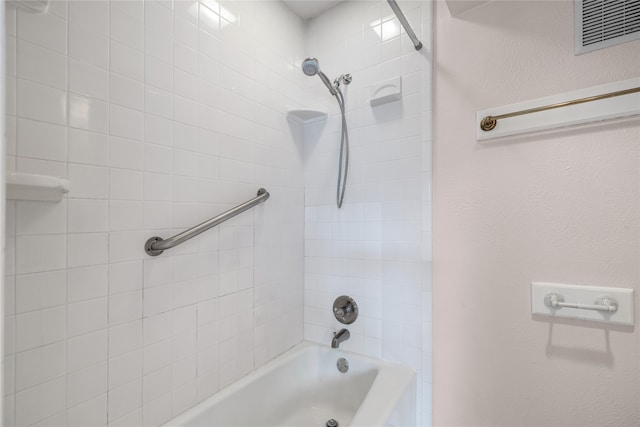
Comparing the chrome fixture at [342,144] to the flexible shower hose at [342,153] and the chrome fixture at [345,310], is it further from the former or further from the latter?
the chrome fixture at [345,310]

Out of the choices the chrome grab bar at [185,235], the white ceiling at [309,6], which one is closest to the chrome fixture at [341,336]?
the chrome grab bar at [185,235]

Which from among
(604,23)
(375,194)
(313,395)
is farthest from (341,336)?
(604,23)

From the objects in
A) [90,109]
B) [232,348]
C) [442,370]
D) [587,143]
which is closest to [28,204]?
[90,109]

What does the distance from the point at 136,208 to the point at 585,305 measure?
4.94 feet

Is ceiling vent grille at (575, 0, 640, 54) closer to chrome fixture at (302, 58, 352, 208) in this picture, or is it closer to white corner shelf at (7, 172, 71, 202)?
chrome fixture at (302, 58, 352, 208)

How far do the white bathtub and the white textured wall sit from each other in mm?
253

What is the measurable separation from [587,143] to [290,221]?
125 centimetres

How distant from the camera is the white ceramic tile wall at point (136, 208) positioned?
2.49 ft

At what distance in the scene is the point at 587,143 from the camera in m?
1.02

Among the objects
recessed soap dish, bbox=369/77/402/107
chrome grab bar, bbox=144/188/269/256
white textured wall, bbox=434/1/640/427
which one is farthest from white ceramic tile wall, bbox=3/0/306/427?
white textured wall, bbox=434/1/640/427

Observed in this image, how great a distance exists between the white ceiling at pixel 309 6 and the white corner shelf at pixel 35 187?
1409mm

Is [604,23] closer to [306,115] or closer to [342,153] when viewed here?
[342,153]

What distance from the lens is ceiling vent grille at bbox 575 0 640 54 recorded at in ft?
3.13

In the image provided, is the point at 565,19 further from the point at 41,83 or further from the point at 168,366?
the point at 168,366
